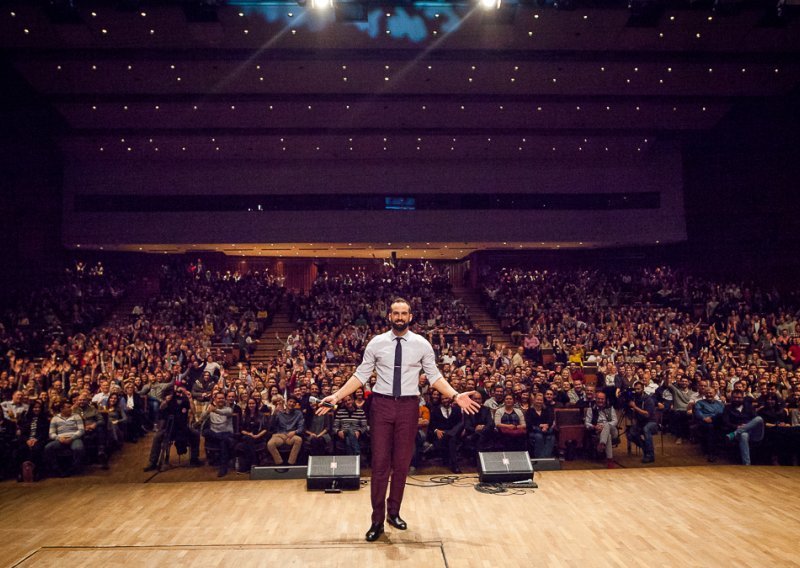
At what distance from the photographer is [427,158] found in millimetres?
19578

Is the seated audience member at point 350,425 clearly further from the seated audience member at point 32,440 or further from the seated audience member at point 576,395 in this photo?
the seated audience member at point 32,440

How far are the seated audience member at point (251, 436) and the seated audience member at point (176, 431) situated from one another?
70cm

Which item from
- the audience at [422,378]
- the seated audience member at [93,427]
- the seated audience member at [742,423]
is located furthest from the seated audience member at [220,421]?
the seated audience member at [742,423]

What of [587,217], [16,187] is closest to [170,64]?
[16,187]

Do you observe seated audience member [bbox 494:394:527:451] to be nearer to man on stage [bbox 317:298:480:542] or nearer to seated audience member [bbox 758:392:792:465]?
seated audience member [bbox 758:392:792:465]

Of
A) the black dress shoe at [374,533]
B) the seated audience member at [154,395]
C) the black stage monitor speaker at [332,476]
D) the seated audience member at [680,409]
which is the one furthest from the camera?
the seated audience member at [154,395]

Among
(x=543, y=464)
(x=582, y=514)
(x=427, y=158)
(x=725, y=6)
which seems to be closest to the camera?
(x=582, y=514)

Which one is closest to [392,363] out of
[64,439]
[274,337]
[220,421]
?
[220,421]

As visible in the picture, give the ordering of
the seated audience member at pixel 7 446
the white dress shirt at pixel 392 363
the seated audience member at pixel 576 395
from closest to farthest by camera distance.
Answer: the white dress shirt at pixel 392 363, the seated audience member at pixel 7 446, the seated audience member at pixel 576 395

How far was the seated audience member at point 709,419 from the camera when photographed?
773 cm

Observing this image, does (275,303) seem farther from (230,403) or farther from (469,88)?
(230,403)

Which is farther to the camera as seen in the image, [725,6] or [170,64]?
[170,64]

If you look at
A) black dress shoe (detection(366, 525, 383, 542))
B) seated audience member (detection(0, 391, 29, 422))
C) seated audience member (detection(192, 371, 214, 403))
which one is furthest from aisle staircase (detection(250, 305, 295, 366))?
black dress shoe (detection(366, 525, 383, 542))

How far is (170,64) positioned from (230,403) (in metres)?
10.0
